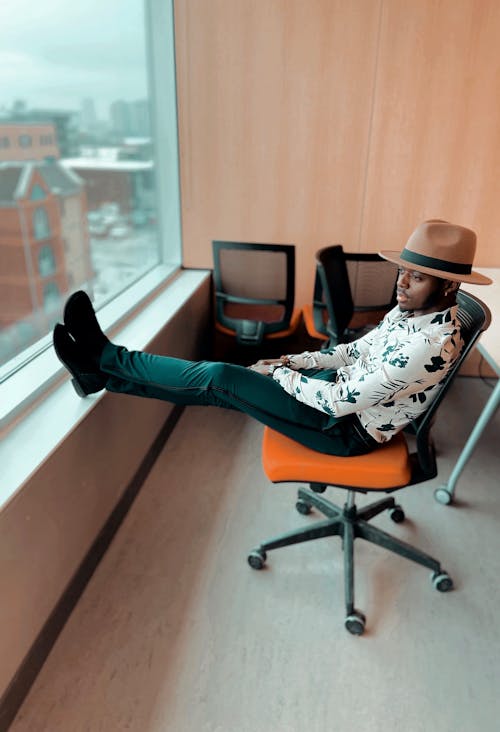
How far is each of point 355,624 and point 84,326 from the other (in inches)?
53.9

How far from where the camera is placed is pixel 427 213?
3.18m

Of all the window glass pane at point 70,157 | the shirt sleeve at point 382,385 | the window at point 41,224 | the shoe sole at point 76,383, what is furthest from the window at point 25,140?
the shirt sleeve at point 382,385

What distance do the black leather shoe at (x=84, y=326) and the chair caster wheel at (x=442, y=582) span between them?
145 cm

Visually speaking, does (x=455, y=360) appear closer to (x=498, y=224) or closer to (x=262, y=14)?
(x=498, y=224)

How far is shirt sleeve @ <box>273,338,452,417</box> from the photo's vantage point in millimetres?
1472

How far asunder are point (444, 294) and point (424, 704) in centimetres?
121

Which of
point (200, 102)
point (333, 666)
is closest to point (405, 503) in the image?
point (333, 666)

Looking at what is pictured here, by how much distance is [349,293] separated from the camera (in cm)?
274

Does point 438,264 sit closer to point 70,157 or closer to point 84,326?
point 84,326

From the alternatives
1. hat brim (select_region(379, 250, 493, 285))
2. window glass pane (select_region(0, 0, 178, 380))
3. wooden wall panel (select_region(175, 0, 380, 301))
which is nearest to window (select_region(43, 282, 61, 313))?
window glass pane (select_region(0, 0, 178, 380))

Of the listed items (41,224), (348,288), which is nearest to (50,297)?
(41,224)

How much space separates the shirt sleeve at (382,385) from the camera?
1.47 metres

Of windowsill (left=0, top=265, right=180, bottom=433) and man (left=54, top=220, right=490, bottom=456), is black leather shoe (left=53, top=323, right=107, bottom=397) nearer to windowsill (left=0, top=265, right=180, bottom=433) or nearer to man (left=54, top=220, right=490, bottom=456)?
man (left=54, top=220, right=490, bottom=456)

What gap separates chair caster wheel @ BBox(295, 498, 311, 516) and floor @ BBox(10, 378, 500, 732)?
0.03 meters
